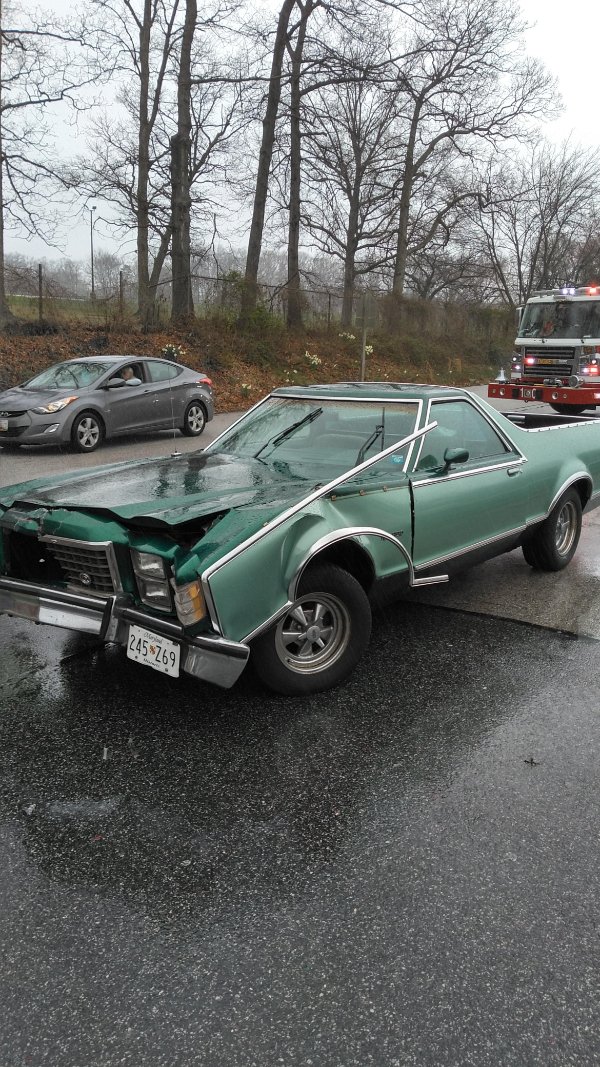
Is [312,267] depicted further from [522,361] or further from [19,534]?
[19,534]

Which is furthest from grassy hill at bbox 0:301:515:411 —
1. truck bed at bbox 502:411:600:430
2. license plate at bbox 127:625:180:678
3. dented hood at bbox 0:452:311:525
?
license plate at bbox 127:625:180:678

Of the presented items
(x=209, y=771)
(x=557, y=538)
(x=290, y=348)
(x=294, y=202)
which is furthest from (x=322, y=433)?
(x=294, y=202)

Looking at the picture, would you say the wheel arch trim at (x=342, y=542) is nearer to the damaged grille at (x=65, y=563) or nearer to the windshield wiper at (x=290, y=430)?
the damaged grille at (x=65, y=563)

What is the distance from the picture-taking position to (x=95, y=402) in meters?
11.9

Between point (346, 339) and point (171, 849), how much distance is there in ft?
83.5

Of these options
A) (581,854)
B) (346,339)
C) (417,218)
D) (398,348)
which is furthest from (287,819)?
(417,218)

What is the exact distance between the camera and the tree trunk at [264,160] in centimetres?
2250

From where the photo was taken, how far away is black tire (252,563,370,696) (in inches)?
140

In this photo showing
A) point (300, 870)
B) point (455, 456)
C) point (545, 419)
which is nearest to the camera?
point (300, 870)

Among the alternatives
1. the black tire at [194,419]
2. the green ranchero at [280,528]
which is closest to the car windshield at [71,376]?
the black tire at [194,419]

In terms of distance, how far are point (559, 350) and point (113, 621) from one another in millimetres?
13971

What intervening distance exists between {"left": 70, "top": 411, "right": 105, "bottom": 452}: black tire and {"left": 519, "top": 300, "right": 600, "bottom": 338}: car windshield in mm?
8978

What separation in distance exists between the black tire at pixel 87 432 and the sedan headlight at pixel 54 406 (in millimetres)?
251

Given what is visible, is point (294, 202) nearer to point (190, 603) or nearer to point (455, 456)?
point (455, 456)
